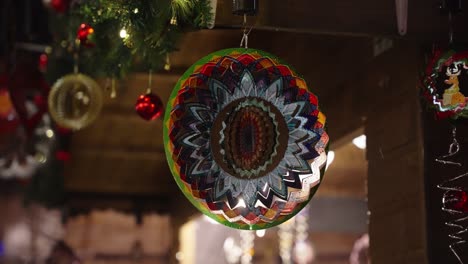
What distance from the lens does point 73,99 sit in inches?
186

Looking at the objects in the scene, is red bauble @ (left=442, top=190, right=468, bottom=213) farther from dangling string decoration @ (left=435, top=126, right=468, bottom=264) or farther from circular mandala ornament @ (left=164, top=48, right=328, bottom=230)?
circular mandala ornament @ (left=164, top=48, right=328, bottom=230)

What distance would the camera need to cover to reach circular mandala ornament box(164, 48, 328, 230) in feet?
9.73

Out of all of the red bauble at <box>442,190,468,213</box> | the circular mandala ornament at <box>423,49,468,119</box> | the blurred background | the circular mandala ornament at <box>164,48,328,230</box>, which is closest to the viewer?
the circular mandala ornament at <box>164,48,328,230</box>

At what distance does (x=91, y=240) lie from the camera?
7.84 m

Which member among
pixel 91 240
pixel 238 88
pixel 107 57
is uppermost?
pixel 107 57

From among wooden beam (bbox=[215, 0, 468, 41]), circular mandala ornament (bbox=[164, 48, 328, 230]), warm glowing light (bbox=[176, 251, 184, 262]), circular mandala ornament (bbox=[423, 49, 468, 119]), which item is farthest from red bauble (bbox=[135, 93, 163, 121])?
warm glowing light (bbox=[176, 251, 184, 262])

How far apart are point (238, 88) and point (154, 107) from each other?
0.94 meters

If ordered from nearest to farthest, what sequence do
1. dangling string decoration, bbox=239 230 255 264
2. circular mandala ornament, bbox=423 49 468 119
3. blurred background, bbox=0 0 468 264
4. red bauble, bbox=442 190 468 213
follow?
1. circular mandala ornament, bbox=423 49 468 119
2. red bauble, bbox=442 190 468 213
3. blurred background, bbox=0 0 468 264
4. dangling string decoration, bbox=239 230 255 264

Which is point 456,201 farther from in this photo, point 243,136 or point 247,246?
point 247,246

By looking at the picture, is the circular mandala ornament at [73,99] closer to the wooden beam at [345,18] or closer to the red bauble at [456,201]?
the wooden beam at [345,18]

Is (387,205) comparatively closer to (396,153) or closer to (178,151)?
(396,153)

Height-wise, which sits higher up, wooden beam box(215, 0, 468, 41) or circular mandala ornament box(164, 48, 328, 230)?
wooden beam box(215, 0, 468, 41)

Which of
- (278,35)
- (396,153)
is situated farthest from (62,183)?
(396,153)

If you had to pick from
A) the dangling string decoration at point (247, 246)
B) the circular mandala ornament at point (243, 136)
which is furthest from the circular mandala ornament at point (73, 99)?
the dangling string decoration at point (247, 246)
